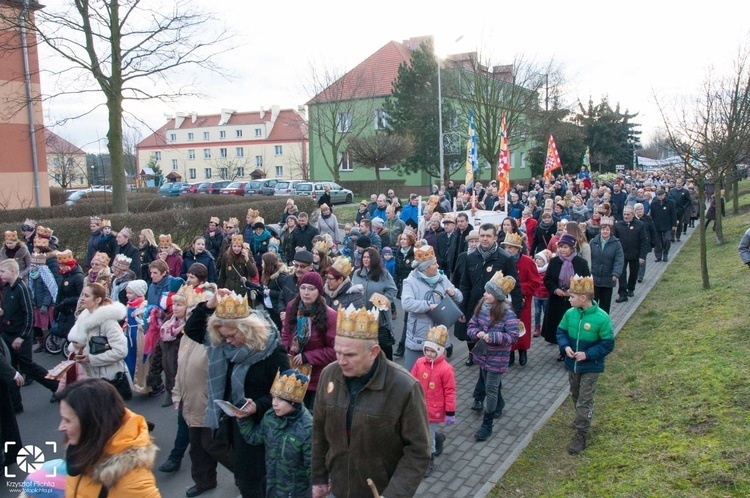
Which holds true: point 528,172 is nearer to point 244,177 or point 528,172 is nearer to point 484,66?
point 484,66

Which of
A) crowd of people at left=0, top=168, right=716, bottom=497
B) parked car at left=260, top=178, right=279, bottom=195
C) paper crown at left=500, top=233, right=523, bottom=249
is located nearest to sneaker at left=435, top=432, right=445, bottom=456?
crowd of people at left=0, top=168, right=716, bottom=497

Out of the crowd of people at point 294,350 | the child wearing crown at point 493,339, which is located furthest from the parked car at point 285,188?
the child wearing crown at point 493,339

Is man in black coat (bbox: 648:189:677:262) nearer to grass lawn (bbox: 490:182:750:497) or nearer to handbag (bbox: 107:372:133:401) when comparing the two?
grass lawn (bbox: 490:182:750:497)

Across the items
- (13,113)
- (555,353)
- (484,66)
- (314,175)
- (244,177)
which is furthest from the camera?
(244,177)

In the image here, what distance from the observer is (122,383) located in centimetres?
651

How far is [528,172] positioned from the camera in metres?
66.8

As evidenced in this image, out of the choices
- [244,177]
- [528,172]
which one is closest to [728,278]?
[528,172]

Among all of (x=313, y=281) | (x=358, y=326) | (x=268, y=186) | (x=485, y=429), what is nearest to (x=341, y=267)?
(x=313, y=281)

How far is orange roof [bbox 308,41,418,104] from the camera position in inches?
1853

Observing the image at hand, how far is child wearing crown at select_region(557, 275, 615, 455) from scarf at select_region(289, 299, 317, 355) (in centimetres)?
260

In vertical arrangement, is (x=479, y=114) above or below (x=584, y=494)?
above

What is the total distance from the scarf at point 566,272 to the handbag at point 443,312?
2783mm

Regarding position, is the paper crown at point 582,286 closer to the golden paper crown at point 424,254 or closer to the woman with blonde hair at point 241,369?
the golden paper crown at point 424,254

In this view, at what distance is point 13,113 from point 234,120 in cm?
6171
